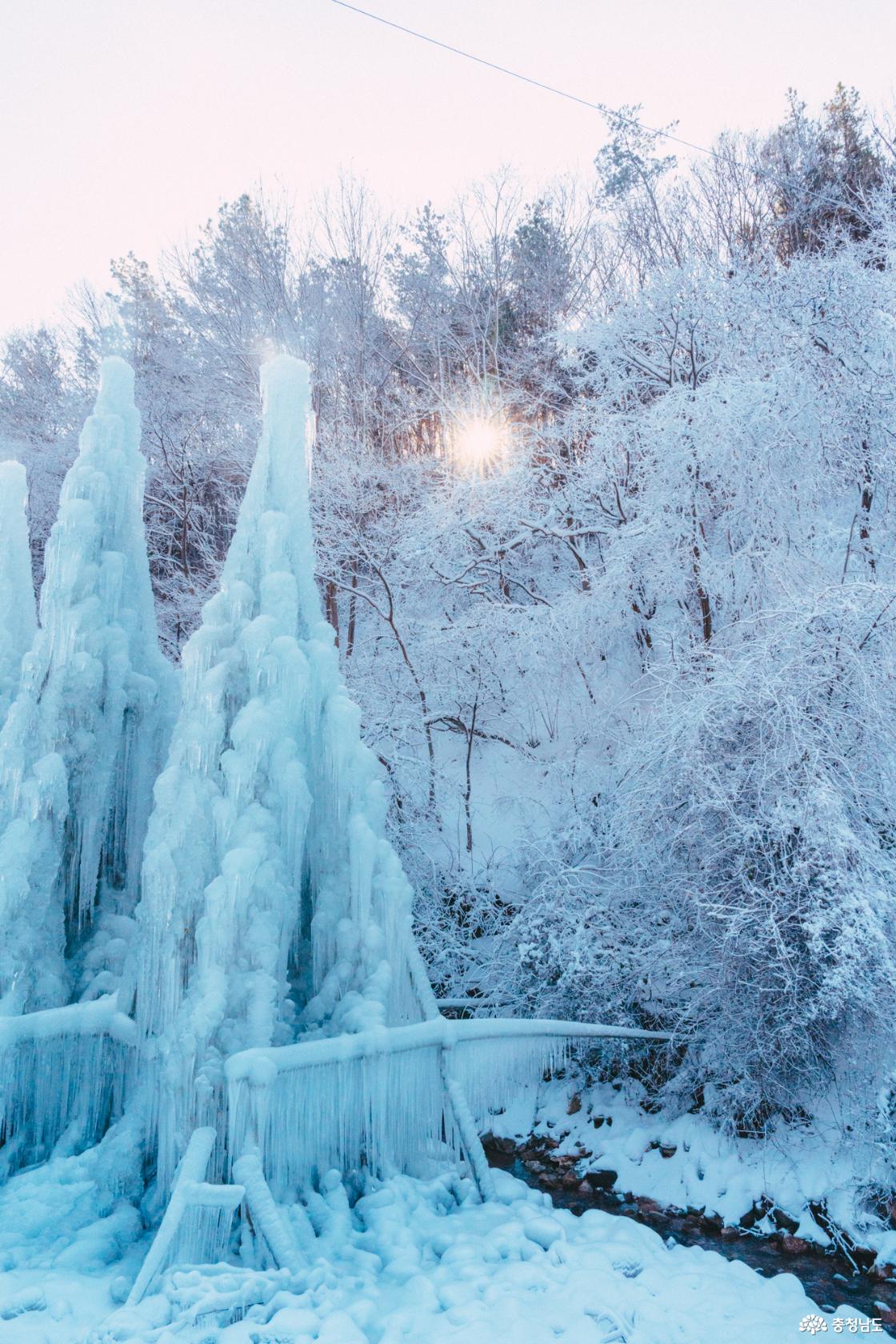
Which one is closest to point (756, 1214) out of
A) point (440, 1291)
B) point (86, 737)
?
point (440, 1291)

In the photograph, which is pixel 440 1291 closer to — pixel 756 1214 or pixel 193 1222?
pixel 193 1222

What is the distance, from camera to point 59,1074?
628 centimetres

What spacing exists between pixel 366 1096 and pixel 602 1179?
A: 11.3 feet

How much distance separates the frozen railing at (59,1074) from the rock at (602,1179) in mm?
4564

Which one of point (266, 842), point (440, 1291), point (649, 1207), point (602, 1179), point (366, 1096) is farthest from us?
point (602, 1179)

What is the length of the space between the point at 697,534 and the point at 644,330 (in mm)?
3765

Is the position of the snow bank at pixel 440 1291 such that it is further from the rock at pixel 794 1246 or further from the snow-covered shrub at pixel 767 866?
the snow-covered shrub at pixel 767 866

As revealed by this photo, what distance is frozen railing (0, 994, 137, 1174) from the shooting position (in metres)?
6.12

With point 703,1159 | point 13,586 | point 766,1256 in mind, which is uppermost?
point 13,586

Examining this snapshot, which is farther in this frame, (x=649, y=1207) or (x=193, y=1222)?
(x=649, y=1207)

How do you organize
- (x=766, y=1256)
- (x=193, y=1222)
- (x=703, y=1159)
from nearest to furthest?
(x=193, y=1222) < (x=766, y=1256) < (x=703, y=1159)

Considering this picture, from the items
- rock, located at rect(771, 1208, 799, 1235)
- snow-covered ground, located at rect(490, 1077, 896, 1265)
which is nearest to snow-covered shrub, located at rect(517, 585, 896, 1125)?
snow-covered ground, located at rect(490, 1077, 896, 1265)

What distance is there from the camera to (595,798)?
38.7 ft

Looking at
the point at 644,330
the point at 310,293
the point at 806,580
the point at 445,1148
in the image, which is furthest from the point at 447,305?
the point at 445,1148
